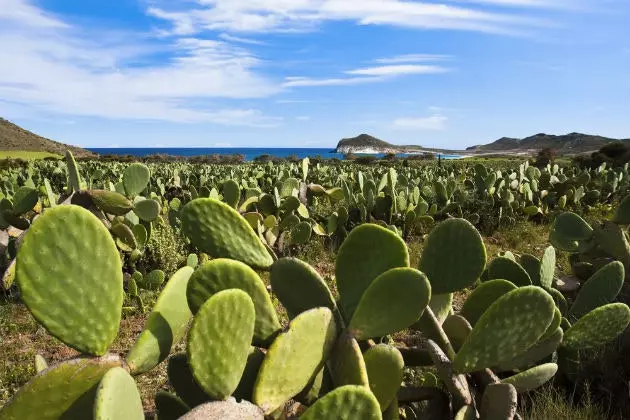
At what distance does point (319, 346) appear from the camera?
5.31ft

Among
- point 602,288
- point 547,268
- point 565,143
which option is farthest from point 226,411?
point 565,143

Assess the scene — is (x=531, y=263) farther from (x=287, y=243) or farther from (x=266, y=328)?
(x=287, y=243)

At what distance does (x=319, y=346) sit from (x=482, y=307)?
1027 mm

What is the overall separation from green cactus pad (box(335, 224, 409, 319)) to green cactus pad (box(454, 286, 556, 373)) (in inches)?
13.4

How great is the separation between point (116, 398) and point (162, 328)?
0.37m

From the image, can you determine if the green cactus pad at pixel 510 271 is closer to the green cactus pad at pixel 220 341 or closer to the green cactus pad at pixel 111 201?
the green cactus pad at pixel 220 341

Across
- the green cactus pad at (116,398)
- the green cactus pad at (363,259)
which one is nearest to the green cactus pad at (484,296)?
the green cactus pad at (363,259)

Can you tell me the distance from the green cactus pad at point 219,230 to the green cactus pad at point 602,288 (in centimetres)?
192

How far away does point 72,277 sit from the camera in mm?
1476

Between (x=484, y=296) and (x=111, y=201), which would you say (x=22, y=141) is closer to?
(x=111, y=201)

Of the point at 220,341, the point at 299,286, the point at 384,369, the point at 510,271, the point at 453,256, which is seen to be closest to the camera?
the point at 220,341

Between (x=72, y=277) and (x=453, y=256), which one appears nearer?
(x=72, y=277)

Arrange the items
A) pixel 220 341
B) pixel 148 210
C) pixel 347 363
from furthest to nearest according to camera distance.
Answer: pixel 148 210, pixel 347 363, pixel 220 341

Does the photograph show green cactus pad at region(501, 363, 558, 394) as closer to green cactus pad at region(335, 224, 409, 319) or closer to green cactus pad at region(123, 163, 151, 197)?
green cactus pad at region(335, 224, 409, 319)
